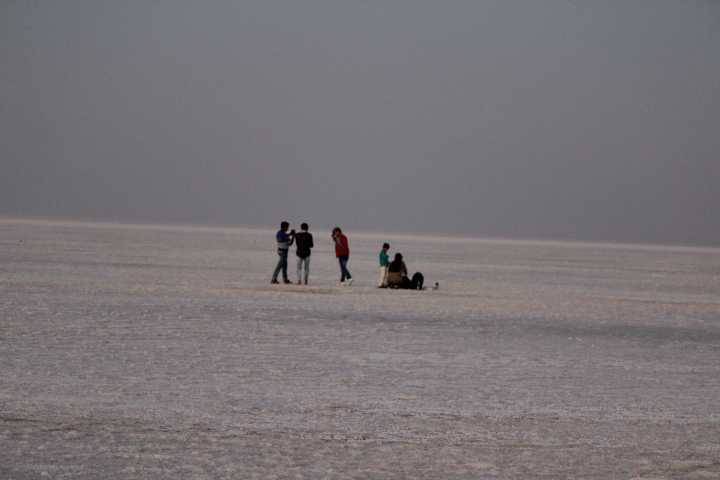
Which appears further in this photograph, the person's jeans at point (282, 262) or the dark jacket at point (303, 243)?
the person's jeans at point (282, 262)

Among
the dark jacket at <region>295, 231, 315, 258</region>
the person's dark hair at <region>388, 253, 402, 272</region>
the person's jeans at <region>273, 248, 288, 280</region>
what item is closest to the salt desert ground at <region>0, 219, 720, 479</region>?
the person's dark hair at <region>388, 253, 402, 272</region>

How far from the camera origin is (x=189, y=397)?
28.0ft

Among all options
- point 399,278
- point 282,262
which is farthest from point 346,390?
point 282,262

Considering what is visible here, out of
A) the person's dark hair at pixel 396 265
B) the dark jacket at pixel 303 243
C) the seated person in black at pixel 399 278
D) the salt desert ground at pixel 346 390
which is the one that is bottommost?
the salt desert ground at pixel 346 390

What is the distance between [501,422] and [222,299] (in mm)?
11479

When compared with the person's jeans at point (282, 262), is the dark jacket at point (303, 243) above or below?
above

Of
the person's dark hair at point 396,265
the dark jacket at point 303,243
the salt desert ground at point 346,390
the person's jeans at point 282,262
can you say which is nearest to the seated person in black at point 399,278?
the person's dark hair at point 396,265

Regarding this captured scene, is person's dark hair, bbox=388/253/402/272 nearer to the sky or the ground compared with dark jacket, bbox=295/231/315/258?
nearer to the ground

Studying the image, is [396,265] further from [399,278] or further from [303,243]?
[303,243]

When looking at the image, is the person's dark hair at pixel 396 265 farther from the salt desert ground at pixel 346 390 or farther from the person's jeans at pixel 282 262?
the salt desert ground at pixel 346 390

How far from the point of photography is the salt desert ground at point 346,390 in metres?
6.55

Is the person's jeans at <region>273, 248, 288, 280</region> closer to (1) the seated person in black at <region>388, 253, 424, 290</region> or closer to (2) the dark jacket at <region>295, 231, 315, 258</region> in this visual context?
(2) the dark jacket at <region>295, 231, 315, 258</region>

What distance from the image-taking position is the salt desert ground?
6.55 m

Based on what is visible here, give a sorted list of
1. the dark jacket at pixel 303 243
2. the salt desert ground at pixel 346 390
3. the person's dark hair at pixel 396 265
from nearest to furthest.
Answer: the salt desert ground at pixel 346 390 → the dark jacket at pixel 303 243 → the person's dark hair at pixel 396 265
